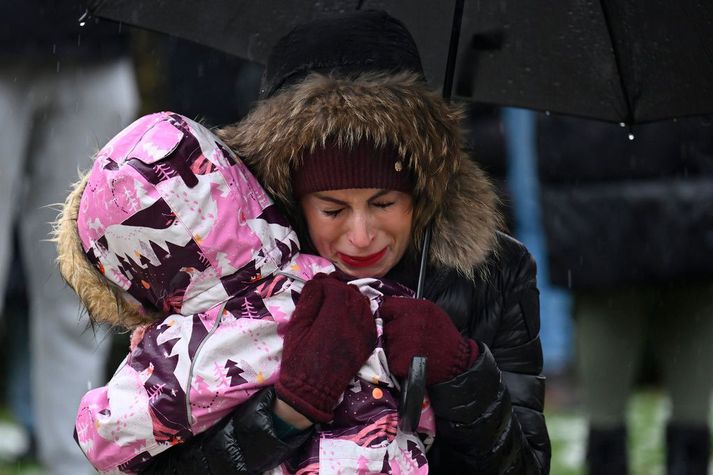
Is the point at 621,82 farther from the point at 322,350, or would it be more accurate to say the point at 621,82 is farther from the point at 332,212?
the point at 322,350

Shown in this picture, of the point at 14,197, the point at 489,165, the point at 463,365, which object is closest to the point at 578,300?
the point at 489,165

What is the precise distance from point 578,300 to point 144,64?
2.26 meters

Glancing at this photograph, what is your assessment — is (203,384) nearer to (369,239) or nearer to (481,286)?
(369,239)

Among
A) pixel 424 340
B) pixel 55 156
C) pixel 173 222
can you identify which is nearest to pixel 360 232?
pixel 424 340

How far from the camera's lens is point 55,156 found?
15.1ft

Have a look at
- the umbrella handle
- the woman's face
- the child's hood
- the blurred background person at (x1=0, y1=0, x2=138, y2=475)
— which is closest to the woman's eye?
the woman's face

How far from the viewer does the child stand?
7.58 ft

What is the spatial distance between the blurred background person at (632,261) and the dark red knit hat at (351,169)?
1946 millimetres

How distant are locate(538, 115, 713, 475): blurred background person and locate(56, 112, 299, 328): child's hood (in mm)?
2218

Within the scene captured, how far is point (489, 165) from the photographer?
5879 millimetres

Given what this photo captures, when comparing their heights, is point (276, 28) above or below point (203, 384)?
above

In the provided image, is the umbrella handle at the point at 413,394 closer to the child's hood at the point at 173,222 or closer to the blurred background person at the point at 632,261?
the child's hood at the point at 173,222

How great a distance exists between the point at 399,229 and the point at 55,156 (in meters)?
2.34

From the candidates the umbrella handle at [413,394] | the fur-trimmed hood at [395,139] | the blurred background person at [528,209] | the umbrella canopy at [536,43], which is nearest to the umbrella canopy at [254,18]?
the umbrella canopy at [536,43]
